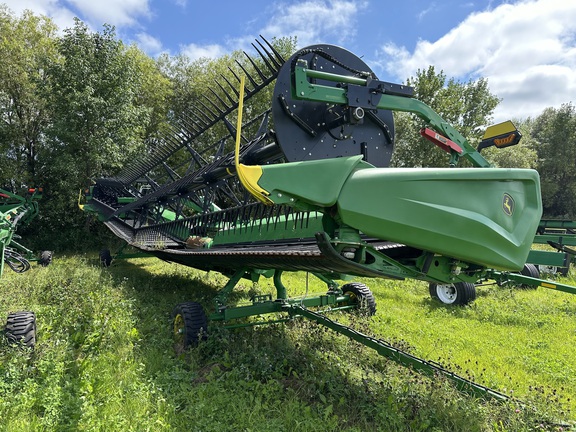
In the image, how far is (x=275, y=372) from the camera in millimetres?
3615

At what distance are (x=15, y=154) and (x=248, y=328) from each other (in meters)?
15.6

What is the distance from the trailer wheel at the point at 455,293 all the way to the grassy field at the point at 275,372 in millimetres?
293

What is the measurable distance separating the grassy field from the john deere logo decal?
1.38m

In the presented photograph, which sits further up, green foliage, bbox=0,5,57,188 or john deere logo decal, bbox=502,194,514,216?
green foliage, bbox=0,5,57,188

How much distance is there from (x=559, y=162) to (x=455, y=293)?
3761 centimetres

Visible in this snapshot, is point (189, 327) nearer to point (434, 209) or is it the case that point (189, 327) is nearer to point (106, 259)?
point (434, 209)

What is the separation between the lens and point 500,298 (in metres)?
7.15

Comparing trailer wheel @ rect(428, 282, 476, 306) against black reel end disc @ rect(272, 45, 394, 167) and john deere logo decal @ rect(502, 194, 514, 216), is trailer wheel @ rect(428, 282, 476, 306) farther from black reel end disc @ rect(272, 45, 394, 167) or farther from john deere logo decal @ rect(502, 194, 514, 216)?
john deere logo decal @ rect(502, 194, 514, 216)

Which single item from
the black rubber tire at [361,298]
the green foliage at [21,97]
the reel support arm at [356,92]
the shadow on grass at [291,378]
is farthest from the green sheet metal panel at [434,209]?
the green foliage at [21,97]

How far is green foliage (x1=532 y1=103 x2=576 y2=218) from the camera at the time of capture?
35188 millimetres

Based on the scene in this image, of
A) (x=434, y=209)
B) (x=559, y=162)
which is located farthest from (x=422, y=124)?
(x=559, y=162)

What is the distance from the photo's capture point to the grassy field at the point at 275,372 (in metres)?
2.77

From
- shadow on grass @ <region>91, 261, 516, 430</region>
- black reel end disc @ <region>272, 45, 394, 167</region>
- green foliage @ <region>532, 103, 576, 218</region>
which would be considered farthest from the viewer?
green foliage @ <region>532, 103, 576, 218</region>

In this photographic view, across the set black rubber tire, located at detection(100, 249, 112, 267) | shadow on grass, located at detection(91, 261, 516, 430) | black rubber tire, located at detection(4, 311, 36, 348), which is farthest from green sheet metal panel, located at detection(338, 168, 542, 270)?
black rubber tire, located at detection(100, 249, 112, 267)
